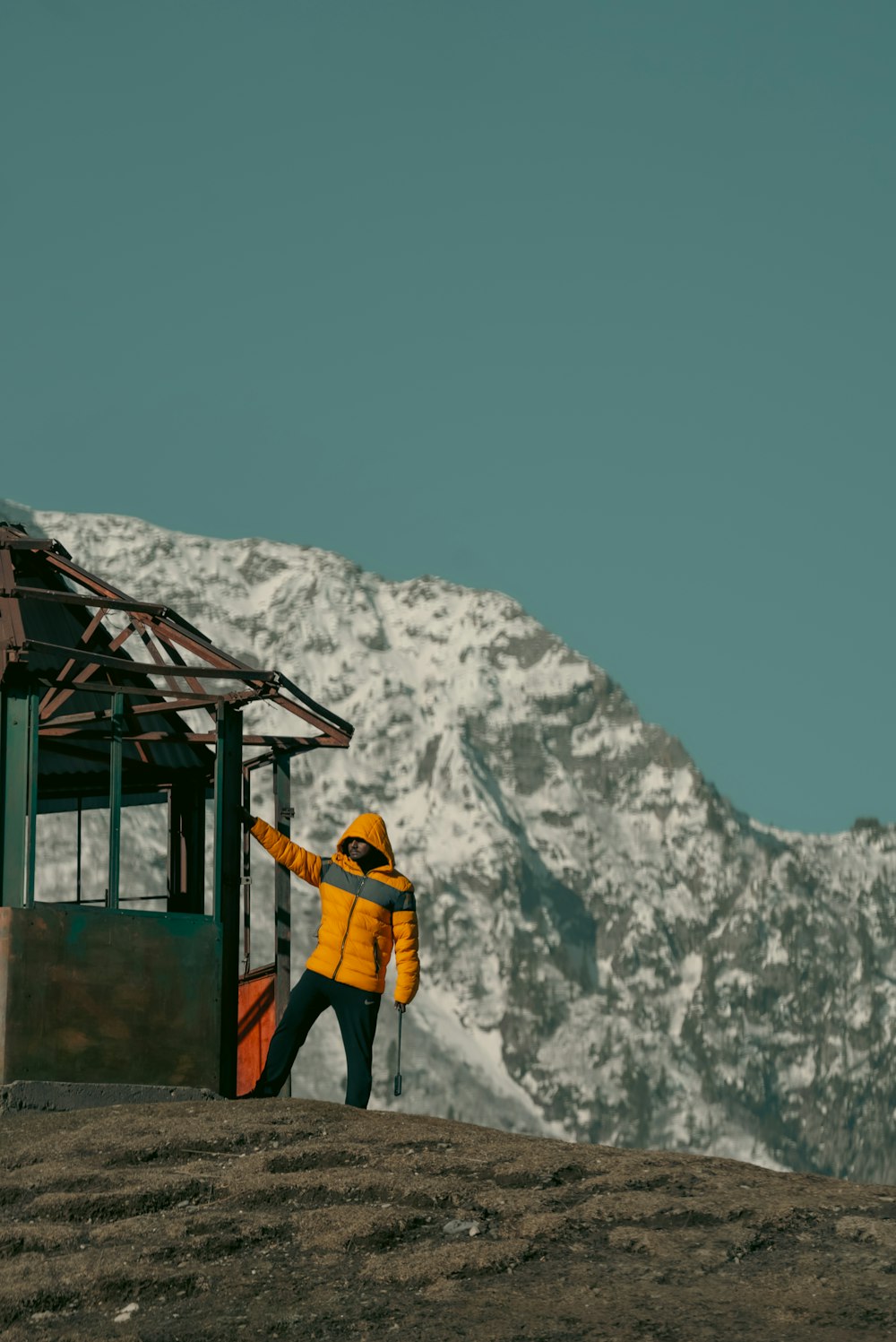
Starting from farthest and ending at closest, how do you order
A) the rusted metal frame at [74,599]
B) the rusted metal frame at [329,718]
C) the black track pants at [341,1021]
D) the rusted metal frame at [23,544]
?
the rusted metal frame at [329,718] < the rusted metal frame at [23,544] < the rusted metal frame at [74,599] < the black track pants at [341,1021]

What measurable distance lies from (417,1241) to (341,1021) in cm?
491

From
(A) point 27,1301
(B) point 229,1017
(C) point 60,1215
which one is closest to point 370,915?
(B) point 229,1017

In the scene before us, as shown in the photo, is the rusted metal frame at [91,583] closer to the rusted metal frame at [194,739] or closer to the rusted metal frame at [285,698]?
the rusted metal frame at [285,698]

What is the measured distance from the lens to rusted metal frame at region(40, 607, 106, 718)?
16.2 meters

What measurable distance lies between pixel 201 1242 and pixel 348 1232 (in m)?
0.67

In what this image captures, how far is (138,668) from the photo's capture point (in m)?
14.8

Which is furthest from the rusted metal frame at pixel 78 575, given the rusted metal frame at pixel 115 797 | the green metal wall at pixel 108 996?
the green metal wall at pixel 108 996

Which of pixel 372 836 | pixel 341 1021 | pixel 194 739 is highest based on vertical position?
pixel 194 739

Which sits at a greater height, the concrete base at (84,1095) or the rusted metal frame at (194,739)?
the rusted metal frame at (194,739)

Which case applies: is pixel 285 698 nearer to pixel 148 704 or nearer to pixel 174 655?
pixel 174 655

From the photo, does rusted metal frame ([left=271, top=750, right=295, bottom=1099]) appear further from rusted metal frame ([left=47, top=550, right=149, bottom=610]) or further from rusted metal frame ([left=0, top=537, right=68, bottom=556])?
rusted metal frame ([left=0, top=537, right=68, bottom=556])

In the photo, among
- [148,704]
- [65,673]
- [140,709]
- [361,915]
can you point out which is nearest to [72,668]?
[65,673]

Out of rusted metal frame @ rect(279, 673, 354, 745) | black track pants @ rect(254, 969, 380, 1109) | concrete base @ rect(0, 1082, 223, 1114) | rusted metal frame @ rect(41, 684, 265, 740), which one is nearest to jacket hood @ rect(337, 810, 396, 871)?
black track pants @ rect(254, 969, 380, 1109)

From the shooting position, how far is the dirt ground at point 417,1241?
8.20m
